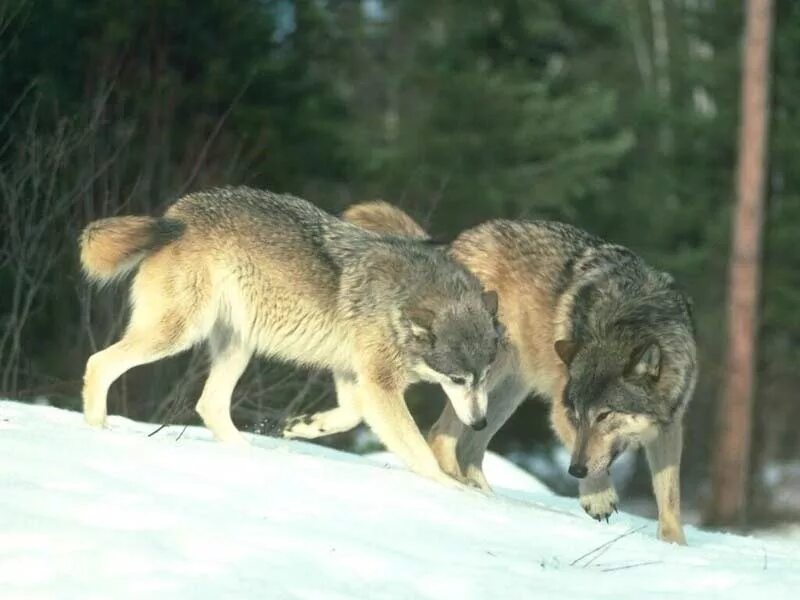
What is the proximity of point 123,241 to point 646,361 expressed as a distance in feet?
9.47

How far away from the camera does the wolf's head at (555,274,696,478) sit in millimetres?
7535

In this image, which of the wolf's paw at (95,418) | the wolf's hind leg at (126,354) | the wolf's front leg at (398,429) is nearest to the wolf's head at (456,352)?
the wolf's front leg at (398,429)

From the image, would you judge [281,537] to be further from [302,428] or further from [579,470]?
[302,428]

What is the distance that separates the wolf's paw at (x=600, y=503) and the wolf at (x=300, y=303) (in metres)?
0.83

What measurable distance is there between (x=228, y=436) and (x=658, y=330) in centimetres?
253

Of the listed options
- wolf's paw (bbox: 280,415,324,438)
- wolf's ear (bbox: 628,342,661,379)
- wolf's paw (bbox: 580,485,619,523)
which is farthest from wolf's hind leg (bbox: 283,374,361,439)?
wolf's ear (bbox: 628,342,661,379)

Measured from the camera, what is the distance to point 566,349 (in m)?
7.72

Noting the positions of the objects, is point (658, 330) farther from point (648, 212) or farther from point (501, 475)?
point (648, 212)

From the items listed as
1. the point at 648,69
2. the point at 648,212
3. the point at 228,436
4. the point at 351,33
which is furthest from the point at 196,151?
the point at 648,69

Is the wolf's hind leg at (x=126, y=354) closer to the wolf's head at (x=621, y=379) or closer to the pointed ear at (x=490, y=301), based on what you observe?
the pointed ear at (x=490, y=301)

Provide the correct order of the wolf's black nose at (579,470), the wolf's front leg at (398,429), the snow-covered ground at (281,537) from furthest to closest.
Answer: the wolf's front leg at (398,429)
the wolf's black nose at (579,470)
the snow-covered ground at (281,537)

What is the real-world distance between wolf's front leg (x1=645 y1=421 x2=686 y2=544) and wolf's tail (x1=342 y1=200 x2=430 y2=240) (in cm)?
214

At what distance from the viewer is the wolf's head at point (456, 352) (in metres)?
7.76

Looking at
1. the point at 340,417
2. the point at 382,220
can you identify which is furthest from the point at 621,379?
the point at 382,220
